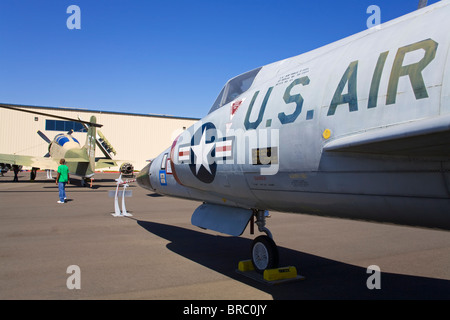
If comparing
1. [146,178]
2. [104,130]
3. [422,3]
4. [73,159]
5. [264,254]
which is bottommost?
[264,254]

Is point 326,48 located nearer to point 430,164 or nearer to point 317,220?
point 430,164

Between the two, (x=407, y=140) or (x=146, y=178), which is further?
(x=146, y=178)

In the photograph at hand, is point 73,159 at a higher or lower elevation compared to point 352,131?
higher

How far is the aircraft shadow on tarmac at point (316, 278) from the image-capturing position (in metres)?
4.62

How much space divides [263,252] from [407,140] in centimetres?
322

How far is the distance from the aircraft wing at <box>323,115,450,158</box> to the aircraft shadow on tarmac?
7.80 feet

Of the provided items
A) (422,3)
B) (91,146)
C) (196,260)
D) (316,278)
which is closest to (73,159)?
(91,146)

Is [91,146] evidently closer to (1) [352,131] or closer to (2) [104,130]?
(1) [352,131]

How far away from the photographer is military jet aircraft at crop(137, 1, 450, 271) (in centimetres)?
272

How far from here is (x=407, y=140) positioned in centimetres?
256

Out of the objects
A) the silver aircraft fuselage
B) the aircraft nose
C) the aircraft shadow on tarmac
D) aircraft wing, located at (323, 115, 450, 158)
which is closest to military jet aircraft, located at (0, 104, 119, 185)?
the aircraft nose

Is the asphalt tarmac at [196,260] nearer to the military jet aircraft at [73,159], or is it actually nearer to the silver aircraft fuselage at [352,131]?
the silver aircraft fuselage at [352,131]

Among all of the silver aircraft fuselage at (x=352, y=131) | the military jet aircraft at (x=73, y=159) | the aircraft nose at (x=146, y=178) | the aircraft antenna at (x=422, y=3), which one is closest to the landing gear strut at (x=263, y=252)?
the silver aircraft fuselage at (x=352, y=131)
